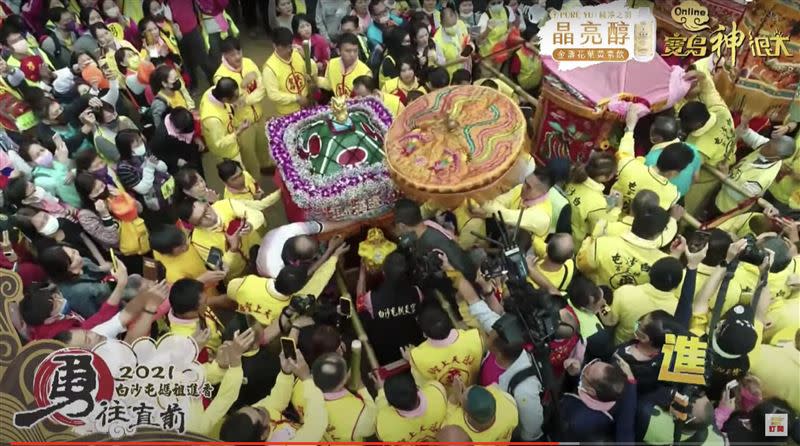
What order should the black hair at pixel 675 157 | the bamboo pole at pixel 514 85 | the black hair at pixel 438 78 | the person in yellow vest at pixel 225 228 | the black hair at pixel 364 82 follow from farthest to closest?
the bamboo pole at pixel 514 85 < the black hair at pixel 438 78 < the black hair at pixel 364 82 < the black hair at pixel 675 157 < the person in yellow vest at pixel 225 228

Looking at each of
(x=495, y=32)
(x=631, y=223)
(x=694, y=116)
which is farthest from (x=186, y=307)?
(x=495, y=32)

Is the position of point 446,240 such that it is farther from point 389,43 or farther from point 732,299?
point 389,43

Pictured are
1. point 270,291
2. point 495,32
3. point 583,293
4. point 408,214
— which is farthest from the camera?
point 495,32

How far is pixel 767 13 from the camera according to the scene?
5.81 m

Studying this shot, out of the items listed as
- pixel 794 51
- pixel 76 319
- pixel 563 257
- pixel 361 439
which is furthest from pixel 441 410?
pixel 794 51

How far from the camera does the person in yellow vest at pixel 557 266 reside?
3.86 meters

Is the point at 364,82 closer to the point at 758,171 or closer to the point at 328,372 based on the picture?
the point at 328,372

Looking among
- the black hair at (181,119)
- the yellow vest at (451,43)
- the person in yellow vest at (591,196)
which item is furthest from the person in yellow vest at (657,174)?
the black hair at (181,119)

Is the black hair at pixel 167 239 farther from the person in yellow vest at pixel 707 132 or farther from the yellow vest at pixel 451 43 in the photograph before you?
the person in yellow vest at pixel 707 132

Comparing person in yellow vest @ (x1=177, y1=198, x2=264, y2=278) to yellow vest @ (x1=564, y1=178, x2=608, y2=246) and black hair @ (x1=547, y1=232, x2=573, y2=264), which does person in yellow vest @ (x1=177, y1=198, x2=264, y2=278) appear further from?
yellow vest @ (x1=564, y1=178, x2=608, y2=246)

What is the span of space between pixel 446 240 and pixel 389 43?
3.09 m

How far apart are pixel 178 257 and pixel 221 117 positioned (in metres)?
1.59

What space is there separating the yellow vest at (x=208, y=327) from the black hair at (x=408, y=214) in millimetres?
1405

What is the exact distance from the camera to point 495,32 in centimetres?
696
